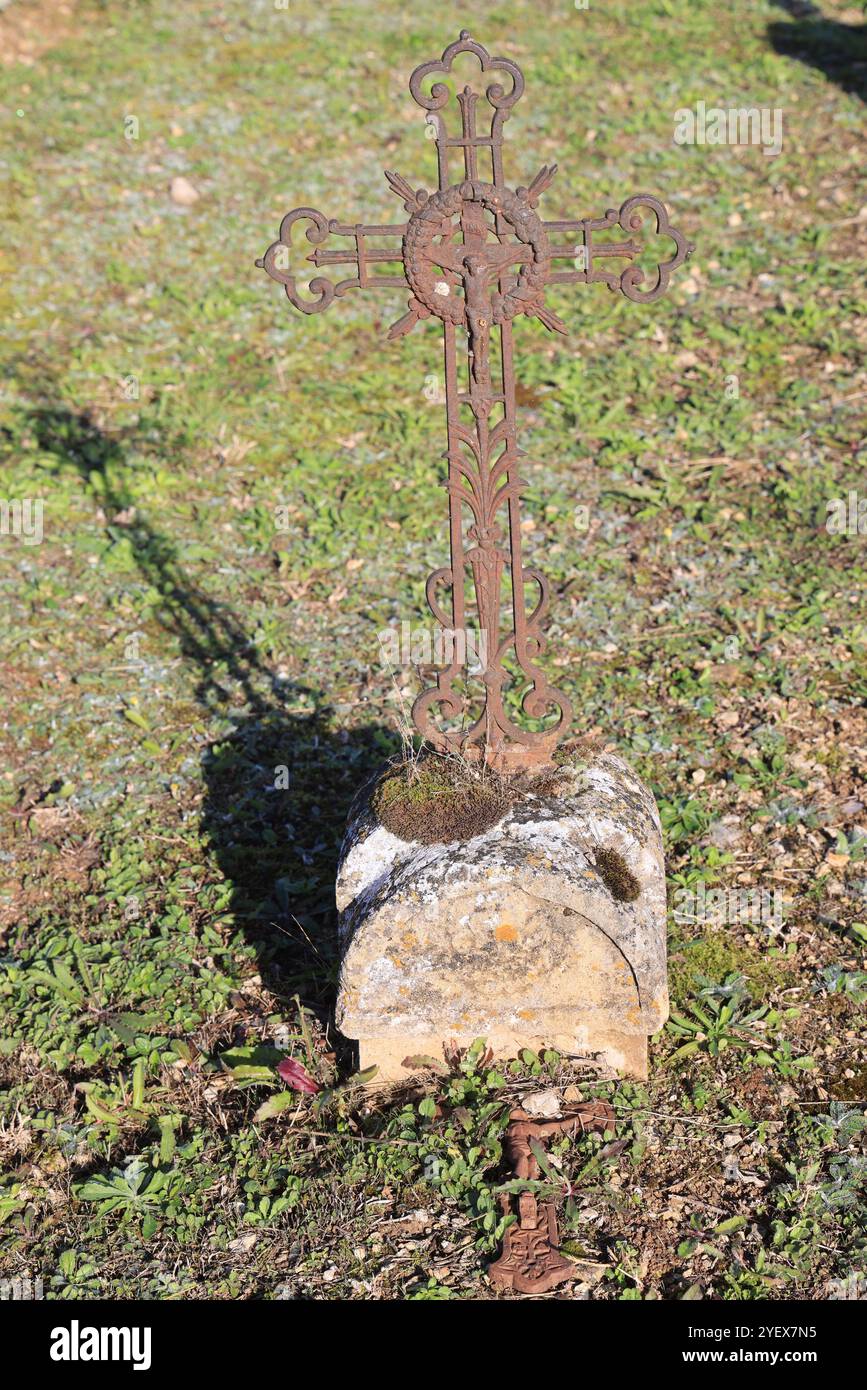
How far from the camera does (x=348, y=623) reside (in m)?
8.49

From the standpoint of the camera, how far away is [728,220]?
1220 cm

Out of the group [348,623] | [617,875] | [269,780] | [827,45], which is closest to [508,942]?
[617,875]

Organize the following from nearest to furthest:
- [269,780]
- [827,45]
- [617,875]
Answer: [617,875], [269,780], [827,45]

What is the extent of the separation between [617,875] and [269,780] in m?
2.66

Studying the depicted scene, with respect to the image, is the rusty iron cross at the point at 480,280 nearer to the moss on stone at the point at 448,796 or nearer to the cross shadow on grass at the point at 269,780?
the moss on stone at the point at 448,796

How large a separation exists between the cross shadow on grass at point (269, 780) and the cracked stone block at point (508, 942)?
0.79 meters

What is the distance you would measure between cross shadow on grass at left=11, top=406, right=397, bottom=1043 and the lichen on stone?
1.45m

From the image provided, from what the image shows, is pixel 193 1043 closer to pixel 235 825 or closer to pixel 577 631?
pixel 235 825

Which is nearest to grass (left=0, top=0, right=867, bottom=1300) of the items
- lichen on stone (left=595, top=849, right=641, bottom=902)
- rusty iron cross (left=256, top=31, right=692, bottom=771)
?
lichen on stone (left=595, top=849, right=641, bottom=902)

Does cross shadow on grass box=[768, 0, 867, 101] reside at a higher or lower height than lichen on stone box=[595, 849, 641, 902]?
A: higher

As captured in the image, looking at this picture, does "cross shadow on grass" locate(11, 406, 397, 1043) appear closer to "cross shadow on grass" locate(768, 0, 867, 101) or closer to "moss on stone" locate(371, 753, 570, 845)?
"moss on stone" locate(371, 753, 570, 845)

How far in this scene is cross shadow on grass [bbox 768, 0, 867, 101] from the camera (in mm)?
14117

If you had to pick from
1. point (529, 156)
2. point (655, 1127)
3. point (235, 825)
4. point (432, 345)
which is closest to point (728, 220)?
point (529, 156)

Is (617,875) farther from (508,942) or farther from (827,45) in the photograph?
(827,45)
